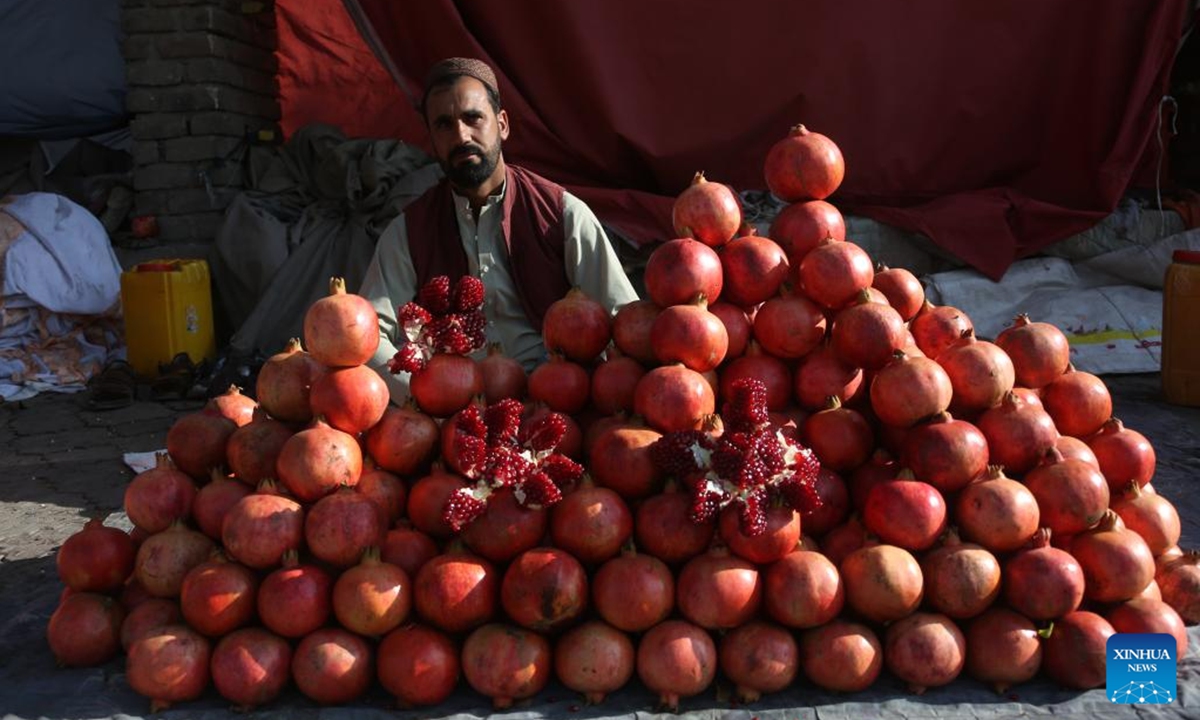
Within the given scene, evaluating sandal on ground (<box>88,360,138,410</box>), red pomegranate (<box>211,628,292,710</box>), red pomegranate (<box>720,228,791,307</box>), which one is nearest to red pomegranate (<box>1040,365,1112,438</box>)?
red pomegranate (<box>720,228,791,307</box>)

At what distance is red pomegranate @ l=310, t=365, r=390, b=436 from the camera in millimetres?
2363

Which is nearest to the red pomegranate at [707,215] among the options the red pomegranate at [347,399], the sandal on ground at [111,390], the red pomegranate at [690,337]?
the red pomegranate at [690,337]

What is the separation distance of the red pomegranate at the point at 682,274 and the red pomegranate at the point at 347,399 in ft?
2.32

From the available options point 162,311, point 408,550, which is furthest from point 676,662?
point 162,311

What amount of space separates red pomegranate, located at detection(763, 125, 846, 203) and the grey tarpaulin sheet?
11.8 ft

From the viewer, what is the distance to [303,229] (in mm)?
6125

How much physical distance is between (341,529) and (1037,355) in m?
1.72

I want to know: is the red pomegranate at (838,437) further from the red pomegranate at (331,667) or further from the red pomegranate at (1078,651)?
the red pomegranate at (331,667)

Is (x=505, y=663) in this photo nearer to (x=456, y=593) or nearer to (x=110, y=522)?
(x=456, y=593)

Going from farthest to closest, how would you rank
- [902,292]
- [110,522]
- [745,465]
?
1. [110,522]
2. [902,292]
3. [745,465]

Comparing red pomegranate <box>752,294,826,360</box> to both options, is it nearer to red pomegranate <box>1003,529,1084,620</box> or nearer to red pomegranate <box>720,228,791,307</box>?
red pomegranate <box>720,228,791,307</box>

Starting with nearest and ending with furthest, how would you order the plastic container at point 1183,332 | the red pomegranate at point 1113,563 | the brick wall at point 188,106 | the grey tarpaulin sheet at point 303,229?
the red pomegranate at point 1113,563 < the plastic container at point 1183,332 < the grey tarpaulin sheet at point 303,229 < the brick wall at point 188,106

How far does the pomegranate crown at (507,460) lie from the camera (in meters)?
2.21

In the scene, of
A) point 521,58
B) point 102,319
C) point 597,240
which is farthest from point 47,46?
point 597,240
